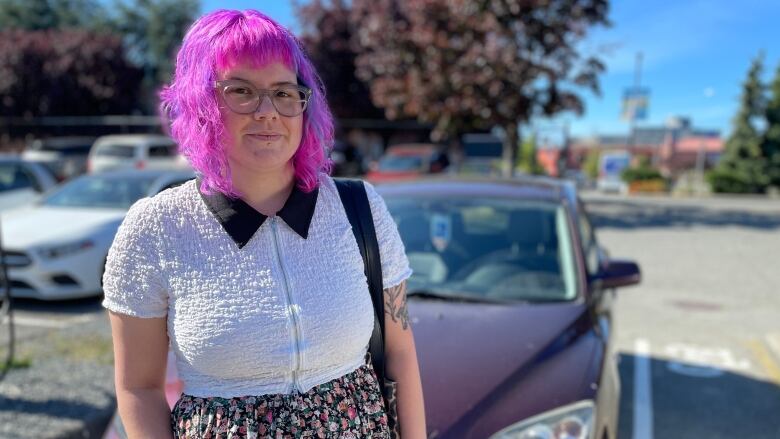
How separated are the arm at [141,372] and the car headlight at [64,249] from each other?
5494 mm

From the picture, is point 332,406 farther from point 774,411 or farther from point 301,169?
point 774,411

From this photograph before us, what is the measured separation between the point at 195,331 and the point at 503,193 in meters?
2.65

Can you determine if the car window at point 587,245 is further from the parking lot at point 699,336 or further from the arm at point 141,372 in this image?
the arm at point 141,372

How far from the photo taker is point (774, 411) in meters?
4.05

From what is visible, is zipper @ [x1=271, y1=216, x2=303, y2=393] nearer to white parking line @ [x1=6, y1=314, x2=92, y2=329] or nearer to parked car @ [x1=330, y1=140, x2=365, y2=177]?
white parking line @ [x1=6, y1=314, x2=92, y2=329]

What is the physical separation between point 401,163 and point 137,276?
641 inches

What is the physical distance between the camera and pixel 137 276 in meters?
1.32

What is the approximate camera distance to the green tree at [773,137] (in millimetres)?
28938

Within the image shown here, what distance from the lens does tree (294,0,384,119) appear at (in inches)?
954

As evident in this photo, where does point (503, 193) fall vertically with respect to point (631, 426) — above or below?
above

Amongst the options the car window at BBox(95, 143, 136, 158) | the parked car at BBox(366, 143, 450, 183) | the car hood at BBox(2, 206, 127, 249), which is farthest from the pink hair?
the car window at BBox(95, 143, 136, 158)

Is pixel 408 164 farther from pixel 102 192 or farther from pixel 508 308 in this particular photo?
pixel 508 308

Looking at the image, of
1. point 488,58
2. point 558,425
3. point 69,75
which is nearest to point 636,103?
point 488,58

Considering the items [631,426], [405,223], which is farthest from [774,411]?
[405,223]
